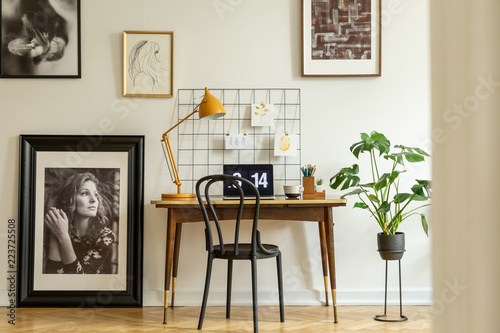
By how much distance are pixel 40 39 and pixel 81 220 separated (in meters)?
1.21

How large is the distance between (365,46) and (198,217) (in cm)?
157

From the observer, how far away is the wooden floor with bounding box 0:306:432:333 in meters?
2.66

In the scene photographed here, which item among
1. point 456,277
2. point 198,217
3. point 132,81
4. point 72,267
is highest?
point 132,81

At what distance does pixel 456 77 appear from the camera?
13.1 inches

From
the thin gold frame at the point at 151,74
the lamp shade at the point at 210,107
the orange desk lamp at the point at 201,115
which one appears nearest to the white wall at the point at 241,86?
the thin gold frame at the point at 151,74

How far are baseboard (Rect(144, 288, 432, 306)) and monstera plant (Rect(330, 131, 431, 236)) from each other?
45 centimetres

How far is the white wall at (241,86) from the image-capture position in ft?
10.9

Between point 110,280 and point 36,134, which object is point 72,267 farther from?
point 36,134

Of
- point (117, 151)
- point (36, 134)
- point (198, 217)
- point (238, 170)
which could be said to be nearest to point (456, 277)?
point (198, 217)

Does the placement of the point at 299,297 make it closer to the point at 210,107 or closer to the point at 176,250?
the point at 176,250

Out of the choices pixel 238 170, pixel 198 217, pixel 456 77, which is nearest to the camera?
pixel 456 77

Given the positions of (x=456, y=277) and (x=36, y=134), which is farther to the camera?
(x=36, y=134)

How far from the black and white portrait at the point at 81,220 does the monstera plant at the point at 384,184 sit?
1440mm

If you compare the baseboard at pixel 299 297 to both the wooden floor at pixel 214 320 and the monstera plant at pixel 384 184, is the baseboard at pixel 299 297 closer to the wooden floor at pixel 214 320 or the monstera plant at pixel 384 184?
the wooden floor at pixel 214 320
